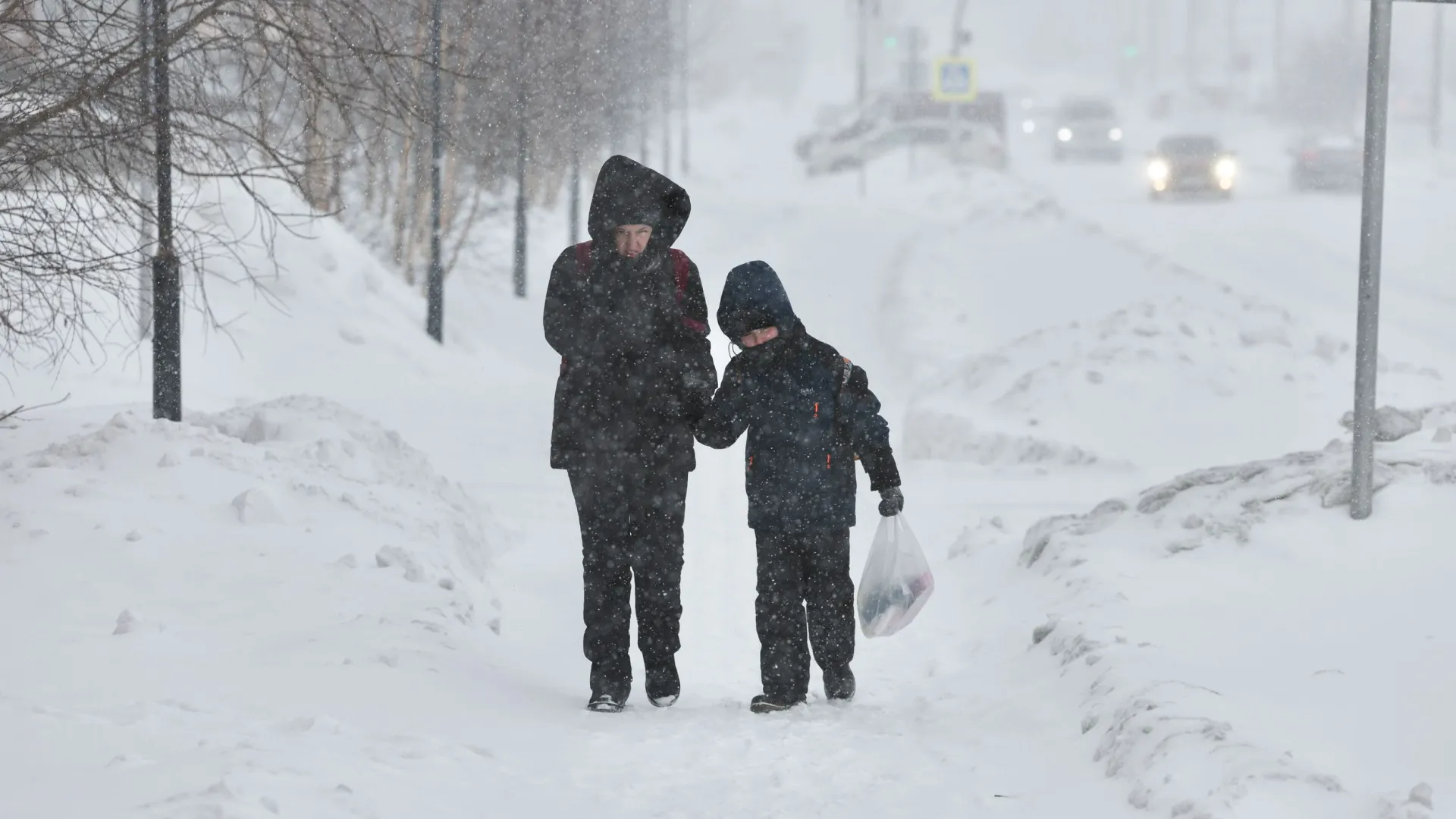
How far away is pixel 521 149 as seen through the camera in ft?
73.3

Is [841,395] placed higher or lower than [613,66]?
lower

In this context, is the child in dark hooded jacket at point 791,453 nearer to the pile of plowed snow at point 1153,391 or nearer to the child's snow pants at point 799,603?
the child's snow pants at point 799,603

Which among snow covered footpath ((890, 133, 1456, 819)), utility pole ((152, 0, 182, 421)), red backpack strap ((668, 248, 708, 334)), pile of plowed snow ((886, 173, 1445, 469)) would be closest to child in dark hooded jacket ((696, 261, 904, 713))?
red backpack strap ((668, 248, 708, 334))

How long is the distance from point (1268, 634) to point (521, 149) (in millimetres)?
17742

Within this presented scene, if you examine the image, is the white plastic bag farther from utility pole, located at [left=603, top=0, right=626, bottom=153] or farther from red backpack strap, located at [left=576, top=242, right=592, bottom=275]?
utility pole, located at [left=603, top=0, right=626, bottom=153]

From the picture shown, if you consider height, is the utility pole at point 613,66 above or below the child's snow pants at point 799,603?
above

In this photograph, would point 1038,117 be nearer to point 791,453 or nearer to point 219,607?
point 791,453

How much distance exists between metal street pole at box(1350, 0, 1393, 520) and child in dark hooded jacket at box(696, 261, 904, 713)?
2.11 metres

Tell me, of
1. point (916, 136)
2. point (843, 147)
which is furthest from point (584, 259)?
point (843, 147)

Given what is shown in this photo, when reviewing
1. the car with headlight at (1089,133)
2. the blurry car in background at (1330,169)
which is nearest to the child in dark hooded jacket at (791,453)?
the blurry car in background at (1330,169)

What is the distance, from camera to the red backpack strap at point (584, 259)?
548 centimetres

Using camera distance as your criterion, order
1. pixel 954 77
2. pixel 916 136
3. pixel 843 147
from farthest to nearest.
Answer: pixel 843 147 < pixel 916 136 < pixel 954 77

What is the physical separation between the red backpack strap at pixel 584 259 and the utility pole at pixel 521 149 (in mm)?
14446

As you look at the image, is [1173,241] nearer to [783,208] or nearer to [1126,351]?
[783,208]
